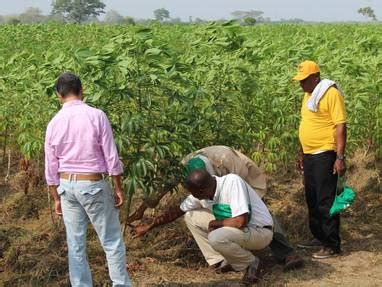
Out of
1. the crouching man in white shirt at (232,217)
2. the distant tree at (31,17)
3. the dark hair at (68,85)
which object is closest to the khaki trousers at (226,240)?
the crouching man in white shirt at (232,217)

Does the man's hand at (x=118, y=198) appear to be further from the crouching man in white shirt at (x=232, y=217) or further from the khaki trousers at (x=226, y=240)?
the khaki trousers at (x=226, y=240)

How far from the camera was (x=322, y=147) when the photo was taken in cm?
471

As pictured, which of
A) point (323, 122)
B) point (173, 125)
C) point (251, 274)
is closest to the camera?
point (251, 274)

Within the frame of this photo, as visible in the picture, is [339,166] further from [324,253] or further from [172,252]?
[172,252]

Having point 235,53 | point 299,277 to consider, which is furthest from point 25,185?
point 299,277

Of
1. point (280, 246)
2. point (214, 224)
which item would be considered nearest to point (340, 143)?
point (280, 246)

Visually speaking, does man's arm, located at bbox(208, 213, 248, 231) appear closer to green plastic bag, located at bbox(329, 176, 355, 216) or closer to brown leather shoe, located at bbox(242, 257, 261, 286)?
brown leather shoe, located at bbox(242, 257, 261, 286)

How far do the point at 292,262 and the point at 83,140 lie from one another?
193 cm

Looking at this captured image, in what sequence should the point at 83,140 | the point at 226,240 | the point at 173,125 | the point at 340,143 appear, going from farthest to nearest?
1. the point at 340,143
2. the point at 173,125
3. the point at 226,240
4. the point at 83,140

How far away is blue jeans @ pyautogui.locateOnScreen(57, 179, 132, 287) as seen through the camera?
11.9ft

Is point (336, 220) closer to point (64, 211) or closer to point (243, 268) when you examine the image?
point (243, 268)

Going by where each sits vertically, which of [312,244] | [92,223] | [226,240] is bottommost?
[312,244]

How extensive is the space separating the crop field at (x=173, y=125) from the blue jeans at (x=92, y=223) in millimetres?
463

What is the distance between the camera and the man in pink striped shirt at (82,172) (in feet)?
11.6
